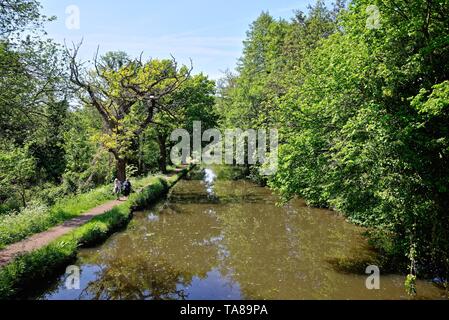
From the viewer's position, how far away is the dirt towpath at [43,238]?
37.6 feet

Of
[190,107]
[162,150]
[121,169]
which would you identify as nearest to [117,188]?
[121,169]

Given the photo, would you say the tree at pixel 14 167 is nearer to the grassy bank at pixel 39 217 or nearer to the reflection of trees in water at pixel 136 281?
the grassy bank at pixel 39 217

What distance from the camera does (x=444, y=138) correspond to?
352 inches

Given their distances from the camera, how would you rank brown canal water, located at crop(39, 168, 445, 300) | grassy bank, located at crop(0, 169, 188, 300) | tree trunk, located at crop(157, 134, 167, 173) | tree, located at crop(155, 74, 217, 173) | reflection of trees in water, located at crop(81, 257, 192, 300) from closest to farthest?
1. grassy bank, located at crop(0, 169, 188, 300)
2. reflection of trees in water, located at crop(81, 257, 192, 300)
3. brown canal water, located at crop(39, 168, 445, 300)
4. tree, located at crop(155, 74, 217, 173)
5. tree trunk, located at crop(157, 134, 167, 173)

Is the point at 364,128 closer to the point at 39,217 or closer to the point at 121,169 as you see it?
the point at 39,217

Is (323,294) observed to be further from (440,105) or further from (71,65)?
(71,65)

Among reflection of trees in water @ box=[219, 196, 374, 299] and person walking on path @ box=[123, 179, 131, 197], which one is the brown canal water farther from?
person walking on path @ box=[123, 179, 131, 197]

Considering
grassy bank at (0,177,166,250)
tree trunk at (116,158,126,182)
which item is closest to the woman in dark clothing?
tree trunk at (116,158,126,182)

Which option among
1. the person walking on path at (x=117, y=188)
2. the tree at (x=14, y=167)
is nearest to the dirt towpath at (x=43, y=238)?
the person walking on path at (x=117, y=188)

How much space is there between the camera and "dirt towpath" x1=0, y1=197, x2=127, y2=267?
37.6ft

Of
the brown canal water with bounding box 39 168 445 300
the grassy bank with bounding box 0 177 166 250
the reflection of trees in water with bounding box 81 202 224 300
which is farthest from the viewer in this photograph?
the grassy bank with bounding box 0 177 166 250

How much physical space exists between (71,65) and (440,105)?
18.2 m

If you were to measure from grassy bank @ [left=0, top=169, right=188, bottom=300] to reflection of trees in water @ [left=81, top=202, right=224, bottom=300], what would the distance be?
0.69 meters
